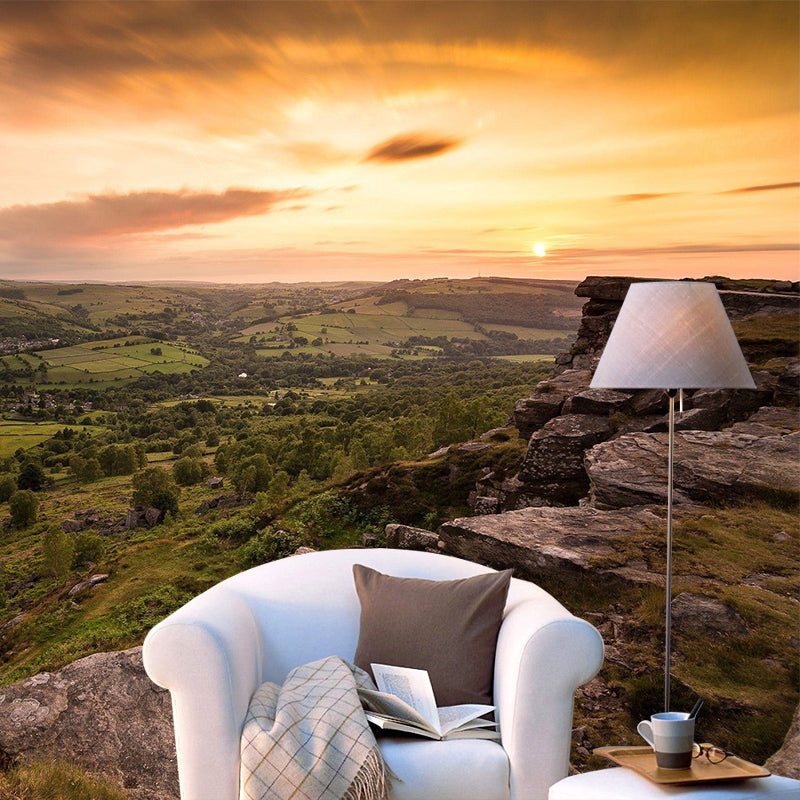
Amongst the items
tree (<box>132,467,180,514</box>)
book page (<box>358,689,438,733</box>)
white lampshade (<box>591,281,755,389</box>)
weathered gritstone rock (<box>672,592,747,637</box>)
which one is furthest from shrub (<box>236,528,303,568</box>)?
white lampshade (<box>591,281,755,389</box>)

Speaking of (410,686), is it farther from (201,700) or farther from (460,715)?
(201,700)

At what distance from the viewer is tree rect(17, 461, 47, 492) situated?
18.1 feet

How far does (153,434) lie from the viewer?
6.23 meters

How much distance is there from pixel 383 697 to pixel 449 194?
4.89m

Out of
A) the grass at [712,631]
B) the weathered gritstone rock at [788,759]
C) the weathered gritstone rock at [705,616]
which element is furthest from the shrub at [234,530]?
the weathered gritstone rock at [788,759]

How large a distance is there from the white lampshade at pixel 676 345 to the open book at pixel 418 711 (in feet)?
3.85

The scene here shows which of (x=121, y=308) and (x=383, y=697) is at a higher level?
(x=121, y=308)

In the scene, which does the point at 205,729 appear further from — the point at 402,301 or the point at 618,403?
the point at 402,301

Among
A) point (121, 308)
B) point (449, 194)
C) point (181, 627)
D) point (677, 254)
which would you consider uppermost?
point (449, 194)

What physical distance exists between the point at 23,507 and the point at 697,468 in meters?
4.75

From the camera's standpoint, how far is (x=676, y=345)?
2.52 metres

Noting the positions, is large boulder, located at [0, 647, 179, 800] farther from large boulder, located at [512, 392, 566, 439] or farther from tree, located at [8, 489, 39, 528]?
large boulder, located at [512, 392, 566, 439]

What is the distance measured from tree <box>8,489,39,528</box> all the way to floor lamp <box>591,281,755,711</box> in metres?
4.43

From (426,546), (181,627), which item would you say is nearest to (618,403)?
(426,546)
